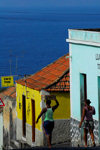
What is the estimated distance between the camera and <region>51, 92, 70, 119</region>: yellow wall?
24.6m

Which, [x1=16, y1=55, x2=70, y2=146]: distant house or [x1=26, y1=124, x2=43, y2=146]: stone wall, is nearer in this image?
[x1=16, y1=55, x2=70, y2=146]: distant house

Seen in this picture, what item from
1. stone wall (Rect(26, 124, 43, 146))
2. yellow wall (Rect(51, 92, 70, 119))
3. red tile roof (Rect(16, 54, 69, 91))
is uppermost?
red tile roof (Rect(16, 54, 69, 91))

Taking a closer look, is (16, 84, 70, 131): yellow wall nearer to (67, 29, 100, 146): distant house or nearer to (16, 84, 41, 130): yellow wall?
(16, 84, 41, 130): yellow wall

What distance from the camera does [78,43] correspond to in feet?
69.8

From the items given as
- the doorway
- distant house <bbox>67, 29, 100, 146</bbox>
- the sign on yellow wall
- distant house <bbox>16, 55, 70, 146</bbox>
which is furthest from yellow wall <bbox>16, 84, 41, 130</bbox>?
the sign on yellow wall

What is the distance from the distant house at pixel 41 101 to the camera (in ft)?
81.1

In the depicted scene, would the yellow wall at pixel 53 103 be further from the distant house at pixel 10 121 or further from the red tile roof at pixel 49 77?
the distant house at pixel 10 121

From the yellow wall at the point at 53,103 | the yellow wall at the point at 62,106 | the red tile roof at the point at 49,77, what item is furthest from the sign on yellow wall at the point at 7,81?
the yellow wall at the point at 62,106

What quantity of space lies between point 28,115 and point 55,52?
9996cm

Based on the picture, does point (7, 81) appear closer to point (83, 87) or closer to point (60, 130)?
point (60, 130)

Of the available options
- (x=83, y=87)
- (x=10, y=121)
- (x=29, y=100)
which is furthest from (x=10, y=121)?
(x=83, y=87)

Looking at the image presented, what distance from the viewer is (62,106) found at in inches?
973

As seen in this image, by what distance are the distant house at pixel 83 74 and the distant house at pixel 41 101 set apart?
2561 millimetres

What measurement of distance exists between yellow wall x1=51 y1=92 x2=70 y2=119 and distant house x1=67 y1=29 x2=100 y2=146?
2.53 meters
